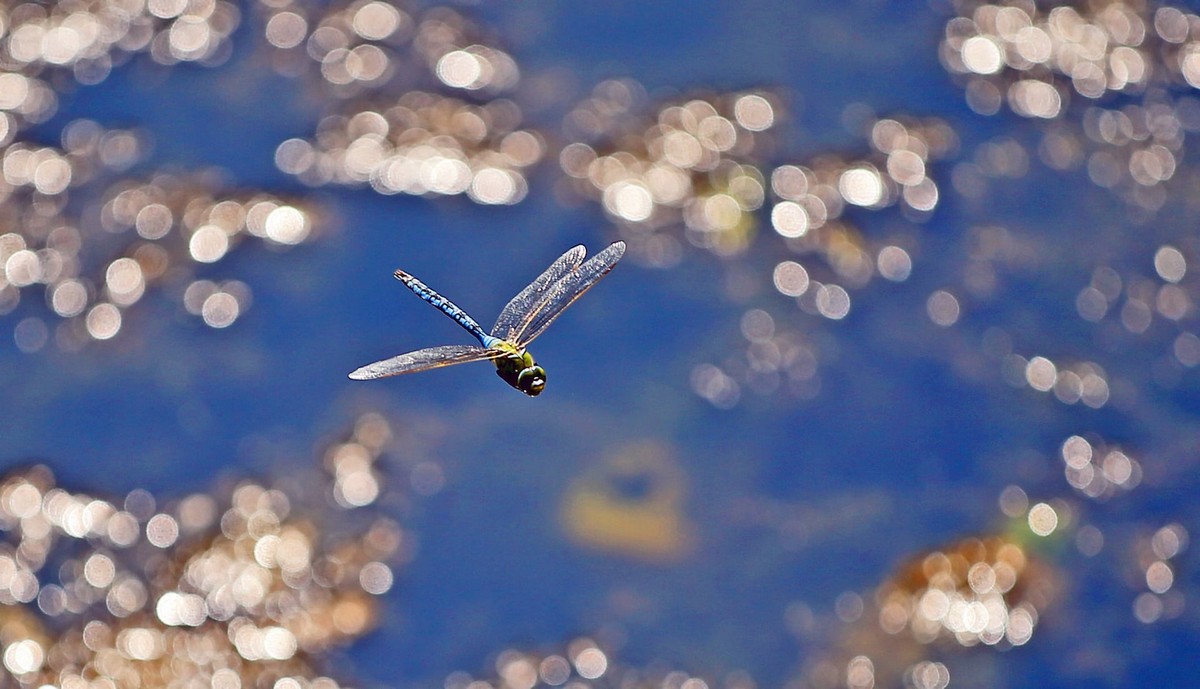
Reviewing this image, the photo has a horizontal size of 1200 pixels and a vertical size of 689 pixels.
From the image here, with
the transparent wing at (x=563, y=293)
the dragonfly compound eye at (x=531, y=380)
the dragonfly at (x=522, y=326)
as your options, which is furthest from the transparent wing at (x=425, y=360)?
the transparent wing at (x=563, y=293)

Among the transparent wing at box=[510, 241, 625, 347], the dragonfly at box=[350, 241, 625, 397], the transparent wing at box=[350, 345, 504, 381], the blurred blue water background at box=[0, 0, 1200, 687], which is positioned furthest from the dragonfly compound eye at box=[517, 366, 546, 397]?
the blurred blue water background at box=[0, 0, 1200, 687]

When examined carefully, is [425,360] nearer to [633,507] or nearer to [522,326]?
[522,326]

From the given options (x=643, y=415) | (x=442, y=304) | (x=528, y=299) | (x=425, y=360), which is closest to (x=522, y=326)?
(x=528, y=299)

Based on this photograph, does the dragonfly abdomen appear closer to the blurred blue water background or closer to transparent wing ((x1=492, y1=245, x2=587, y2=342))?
transparent wing ((x1=492, y1=245, x2=587, y2=342))

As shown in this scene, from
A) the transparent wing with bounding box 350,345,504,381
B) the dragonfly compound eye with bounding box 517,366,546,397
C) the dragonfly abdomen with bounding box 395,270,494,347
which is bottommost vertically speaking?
the dragonfly abdomen with bounding box 395,270,494,347

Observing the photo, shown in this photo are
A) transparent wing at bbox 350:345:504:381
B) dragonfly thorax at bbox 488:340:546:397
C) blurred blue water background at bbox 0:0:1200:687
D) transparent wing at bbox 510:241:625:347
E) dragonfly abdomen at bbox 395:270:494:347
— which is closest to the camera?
transparent wing at bbox 350:345:504:381

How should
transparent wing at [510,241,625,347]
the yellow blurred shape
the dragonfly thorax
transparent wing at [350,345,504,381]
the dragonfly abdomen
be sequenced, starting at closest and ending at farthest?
transparent wing at [350,345,504,381], the dragonfly thorax, transparent wing at [510,241,625,347], the dragonfly abdomen, the yellow blurred shape

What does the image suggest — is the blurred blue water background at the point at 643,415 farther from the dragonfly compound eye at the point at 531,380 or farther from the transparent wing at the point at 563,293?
the dragonfly compound eye at the point at 531,380
